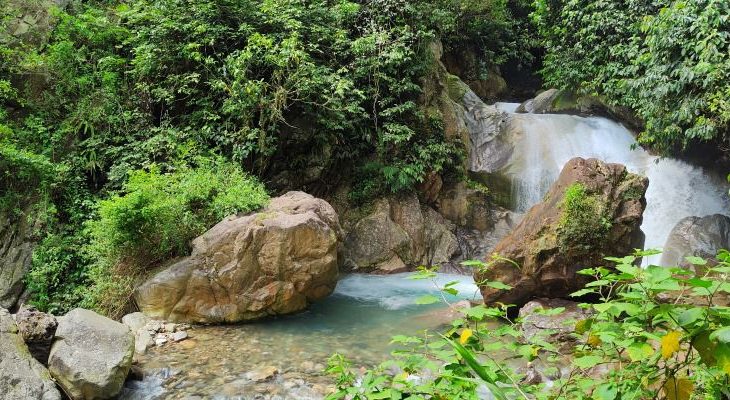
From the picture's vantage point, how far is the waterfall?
1128 cm

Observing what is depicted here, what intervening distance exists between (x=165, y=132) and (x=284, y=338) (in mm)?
5214

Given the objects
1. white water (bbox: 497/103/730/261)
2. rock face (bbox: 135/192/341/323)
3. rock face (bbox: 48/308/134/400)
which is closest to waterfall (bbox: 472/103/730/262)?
white water (bbox: 497/103/730/261)

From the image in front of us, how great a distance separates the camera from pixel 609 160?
12820 millimetres

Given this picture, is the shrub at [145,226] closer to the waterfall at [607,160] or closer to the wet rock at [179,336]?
the wet rock at [179,336]

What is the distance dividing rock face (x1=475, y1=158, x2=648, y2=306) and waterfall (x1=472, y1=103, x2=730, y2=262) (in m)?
4.23

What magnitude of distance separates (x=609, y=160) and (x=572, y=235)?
7.40 metres

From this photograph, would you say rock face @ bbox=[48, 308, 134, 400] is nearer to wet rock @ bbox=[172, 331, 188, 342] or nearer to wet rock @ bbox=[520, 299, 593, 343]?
wet rock @ bbox=[172, 331, 188, 342]

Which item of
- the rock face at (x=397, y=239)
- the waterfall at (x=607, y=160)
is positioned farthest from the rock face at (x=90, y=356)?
the waterfall at (x=607, y=160)

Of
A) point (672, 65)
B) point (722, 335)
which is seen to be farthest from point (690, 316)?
point (672, 65)

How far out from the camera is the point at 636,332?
1520 mm

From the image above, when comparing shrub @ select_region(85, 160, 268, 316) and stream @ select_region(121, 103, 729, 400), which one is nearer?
stream @ select_region(121, 103, 729, 400)

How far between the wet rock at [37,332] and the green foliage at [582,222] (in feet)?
Answer: 20.4

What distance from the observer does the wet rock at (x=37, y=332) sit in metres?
4.59

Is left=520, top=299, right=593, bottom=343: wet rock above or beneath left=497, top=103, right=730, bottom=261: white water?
beneath
